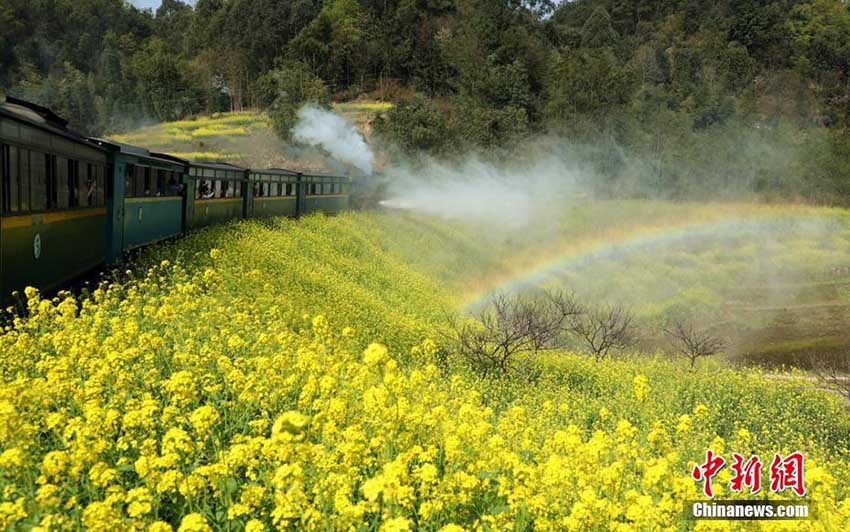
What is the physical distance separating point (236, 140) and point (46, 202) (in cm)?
6049

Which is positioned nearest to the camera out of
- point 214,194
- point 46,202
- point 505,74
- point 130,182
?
point 46,202

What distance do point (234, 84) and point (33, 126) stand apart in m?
86.0

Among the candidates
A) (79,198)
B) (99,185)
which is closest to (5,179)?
(79,198)

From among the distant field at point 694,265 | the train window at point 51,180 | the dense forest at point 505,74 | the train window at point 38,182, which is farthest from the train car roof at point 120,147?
the dense forest at point 505,74

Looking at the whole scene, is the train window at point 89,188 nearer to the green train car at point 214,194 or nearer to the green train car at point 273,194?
the green train car at point 214,194

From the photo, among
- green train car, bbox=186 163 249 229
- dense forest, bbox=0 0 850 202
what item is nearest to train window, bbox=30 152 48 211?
green train car, bbox=186 163 249 229

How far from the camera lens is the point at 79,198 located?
43.9ft

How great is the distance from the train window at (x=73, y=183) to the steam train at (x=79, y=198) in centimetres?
2

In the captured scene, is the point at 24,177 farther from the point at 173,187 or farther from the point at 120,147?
the point at 173,187

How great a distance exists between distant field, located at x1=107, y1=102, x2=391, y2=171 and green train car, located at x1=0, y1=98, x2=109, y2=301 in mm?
42020

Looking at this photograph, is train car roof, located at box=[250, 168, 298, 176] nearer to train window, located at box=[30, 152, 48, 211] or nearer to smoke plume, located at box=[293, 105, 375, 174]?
train window, located at box=[30, 152, 48, 211]

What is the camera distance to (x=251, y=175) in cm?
2897

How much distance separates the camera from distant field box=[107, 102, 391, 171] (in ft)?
202

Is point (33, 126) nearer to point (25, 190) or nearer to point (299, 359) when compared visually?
point (25, 190)
